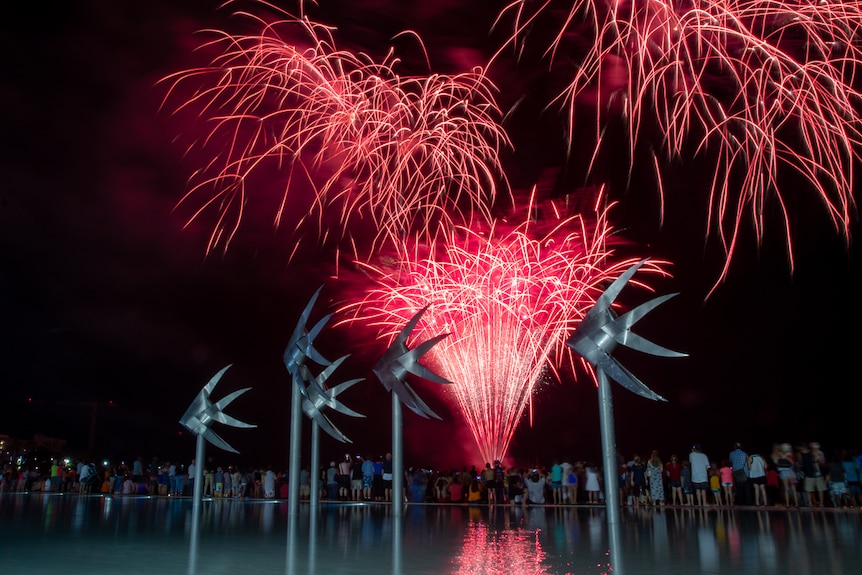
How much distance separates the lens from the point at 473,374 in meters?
22.5

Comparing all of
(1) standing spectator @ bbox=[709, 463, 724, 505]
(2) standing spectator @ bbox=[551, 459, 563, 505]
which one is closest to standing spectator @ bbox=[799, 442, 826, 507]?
(1) standing spectator @ bbox=[709, 463, 724, 505]

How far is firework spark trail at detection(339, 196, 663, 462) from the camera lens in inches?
846

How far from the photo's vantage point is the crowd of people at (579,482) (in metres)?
15.3

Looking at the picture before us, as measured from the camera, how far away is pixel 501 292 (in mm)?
21688

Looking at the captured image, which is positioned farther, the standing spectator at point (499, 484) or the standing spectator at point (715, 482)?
the standing spectator at point (499, 484)

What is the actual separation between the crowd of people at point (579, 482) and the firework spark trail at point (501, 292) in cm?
297

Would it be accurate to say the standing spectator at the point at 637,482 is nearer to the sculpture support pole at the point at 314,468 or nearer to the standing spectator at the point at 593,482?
the standing spectator at the point at 593,482

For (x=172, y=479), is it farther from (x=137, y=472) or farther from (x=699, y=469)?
(x=699, y=469)

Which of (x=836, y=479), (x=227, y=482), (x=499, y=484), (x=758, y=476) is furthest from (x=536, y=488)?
(x=227, y=482)

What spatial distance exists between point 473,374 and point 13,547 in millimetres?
15181

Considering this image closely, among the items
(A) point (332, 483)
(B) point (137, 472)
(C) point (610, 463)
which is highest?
(B) point (137, 472)

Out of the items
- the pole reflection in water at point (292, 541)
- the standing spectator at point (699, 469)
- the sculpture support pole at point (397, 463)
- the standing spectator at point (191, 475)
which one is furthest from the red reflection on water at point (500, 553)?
the standing spectator at point (191, 475)

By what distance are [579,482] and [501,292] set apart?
18.6ft

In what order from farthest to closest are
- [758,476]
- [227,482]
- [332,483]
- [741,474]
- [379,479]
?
[227,482] → [332,483] → [379,479] → [741,474] → [758,476]
